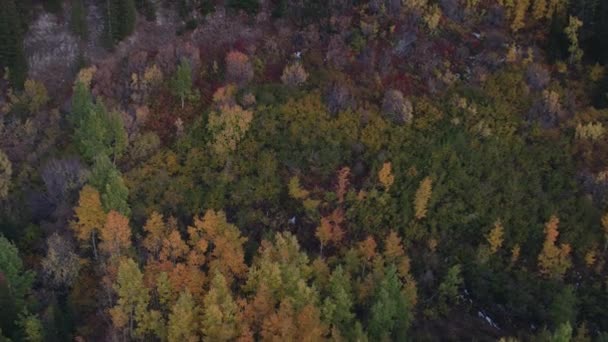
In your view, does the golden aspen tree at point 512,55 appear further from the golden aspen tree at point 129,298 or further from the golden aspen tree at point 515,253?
the golden aspen tree at point 129,298

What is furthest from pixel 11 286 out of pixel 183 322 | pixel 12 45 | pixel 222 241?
pixel 12 45

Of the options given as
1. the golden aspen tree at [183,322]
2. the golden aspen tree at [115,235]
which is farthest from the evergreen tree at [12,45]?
the golden aspen tree at [183,322]

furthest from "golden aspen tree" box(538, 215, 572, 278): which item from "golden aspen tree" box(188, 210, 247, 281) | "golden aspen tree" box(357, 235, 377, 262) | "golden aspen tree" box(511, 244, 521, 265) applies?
"golden aspen tree" box(188, 210, 247, 281)

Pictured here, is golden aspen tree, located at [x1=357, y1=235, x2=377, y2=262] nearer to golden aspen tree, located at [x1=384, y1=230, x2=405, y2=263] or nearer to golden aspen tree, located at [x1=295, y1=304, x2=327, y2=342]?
golden aspen tree, located at [x1=384, y1=230, x2=405, y2=263]

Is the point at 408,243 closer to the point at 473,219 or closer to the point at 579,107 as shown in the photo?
the point at 473,219

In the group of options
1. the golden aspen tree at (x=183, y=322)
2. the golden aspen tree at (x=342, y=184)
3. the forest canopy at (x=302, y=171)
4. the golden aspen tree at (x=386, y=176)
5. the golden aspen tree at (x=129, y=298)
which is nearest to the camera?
the golden aspen tree at (x=183, y=322)

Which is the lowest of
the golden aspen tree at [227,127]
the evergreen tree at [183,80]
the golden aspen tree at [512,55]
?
Answer: the golden aspen tree at [227,127]

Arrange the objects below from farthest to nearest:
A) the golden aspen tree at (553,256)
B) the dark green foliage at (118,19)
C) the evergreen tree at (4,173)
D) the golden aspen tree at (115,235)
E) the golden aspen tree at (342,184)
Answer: the dark green foliage at (118,19)
the golden aspen tree at (342,184)
the golden aspen tree at (553,256)
the evergreen tree at (4,173)
the golden aspen tree at (115,235)

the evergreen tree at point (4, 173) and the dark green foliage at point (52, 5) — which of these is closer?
the evergreen tree at point (4, 173)
